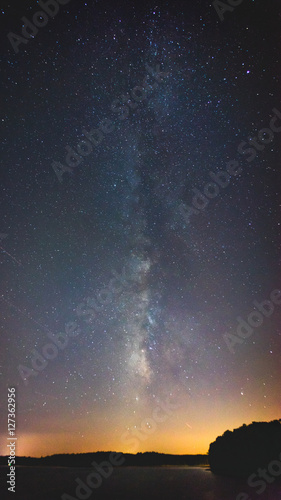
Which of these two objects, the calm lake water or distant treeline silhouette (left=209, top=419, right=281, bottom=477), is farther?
distant treeline silhouette (left=209, top=419, right=281, bottom=477)

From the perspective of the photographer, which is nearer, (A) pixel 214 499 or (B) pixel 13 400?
(B) pixel 13 400

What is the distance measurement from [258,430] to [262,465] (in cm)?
424

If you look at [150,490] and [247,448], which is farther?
[247,448]

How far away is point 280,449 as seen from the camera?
44281mm

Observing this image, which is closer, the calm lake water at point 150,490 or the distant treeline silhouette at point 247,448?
the calm lake water at point 150,490

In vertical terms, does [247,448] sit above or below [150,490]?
above

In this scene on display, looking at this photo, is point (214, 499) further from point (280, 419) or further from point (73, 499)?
point (280, 419)

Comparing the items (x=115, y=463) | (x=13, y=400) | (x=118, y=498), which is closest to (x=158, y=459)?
(x=115, y=463)

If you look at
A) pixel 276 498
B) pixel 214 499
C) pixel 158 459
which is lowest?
pixel 276 498

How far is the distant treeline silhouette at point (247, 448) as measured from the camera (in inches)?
1815

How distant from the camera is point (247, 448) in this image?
161ft

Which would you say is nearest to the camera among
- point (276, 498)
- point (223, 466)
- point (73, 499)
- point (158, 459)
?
point (276, 498)

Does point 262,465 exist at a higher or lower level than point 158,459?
lower

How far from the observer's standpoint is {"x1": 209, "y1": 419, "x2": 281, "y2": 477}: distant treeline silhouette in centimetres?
4609
